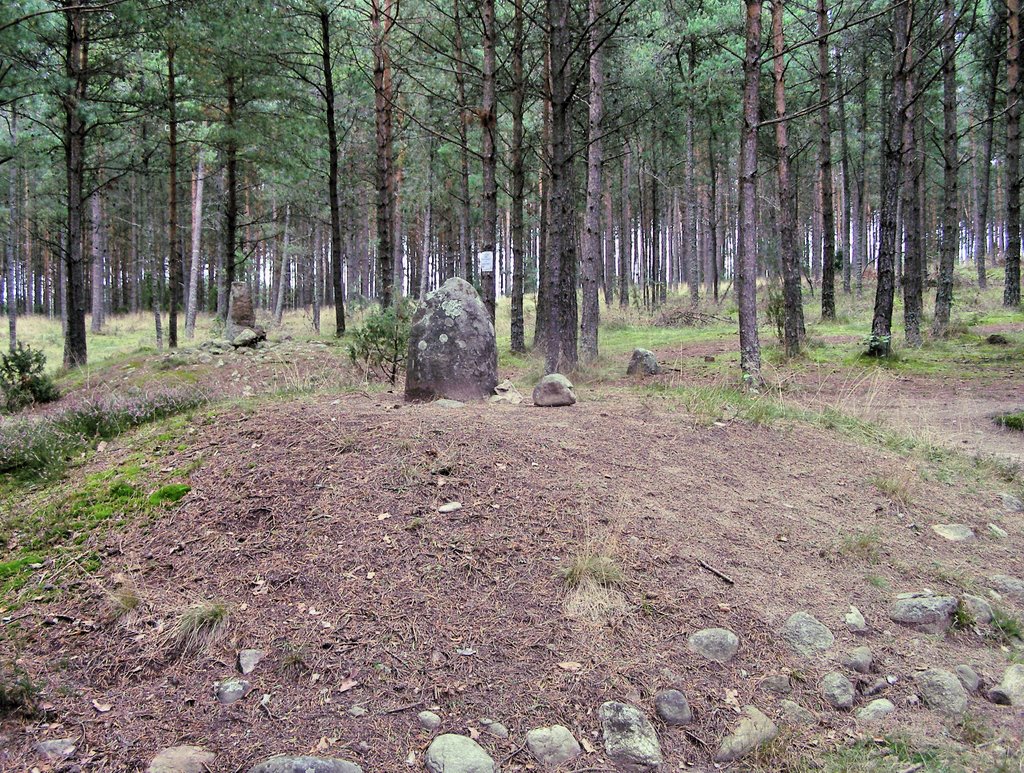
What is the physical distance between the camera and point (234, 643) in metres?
2.74

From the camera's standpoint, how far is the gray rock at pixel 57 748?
2.16 metres

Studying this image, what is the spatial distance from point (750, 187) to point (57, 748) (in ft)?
25.3

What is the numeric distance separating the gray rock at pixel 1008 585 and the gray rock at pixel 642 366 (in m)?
5.64

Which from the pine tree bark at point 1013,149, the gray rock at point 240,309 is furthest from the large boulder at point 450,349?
the pine tree bark at point 1013,149

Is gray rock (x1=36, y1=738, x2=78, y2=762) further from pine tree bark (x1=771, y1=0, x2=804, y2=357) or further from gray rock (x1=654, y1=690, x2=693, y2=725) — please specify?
pine tree bark (x1=771, y1=0, x2=804, y2=357)

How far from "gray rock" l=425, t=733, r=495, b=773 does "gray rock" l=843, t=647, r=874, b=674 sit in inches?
70.4

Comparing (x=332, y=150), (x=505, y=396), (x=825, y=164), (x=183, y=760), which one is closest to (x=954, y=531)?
(x=505, y=396)

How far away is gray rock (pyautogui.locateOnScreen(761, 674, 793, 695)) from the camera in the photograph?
2.72 m

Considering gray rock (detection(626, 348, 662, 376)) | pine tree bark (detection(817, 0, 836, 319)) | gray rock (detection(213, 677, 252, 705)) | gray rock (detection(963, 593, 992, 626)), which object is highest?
pine tree bark (detection(817, 0, 836, 319))

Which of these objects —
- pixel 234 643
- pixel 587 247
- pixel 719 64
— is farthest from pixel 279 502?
pixel 719 64

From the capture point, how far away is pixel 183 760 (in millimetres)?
2172

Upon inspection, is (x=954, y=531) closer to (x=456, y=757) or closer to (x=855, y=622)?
(x=855, y=622)

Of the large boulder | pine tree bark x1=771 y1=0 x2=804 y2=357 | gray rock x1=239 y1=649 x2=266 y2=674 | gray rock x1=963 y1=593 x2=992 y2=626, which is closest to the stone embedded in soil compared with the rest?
gray rock x1=963 y1=593 x2=992 y2=626

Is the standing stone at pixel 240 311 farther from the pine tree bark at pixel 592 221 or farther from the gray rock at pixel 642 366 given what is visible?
the gray rock at pixel 642 366
